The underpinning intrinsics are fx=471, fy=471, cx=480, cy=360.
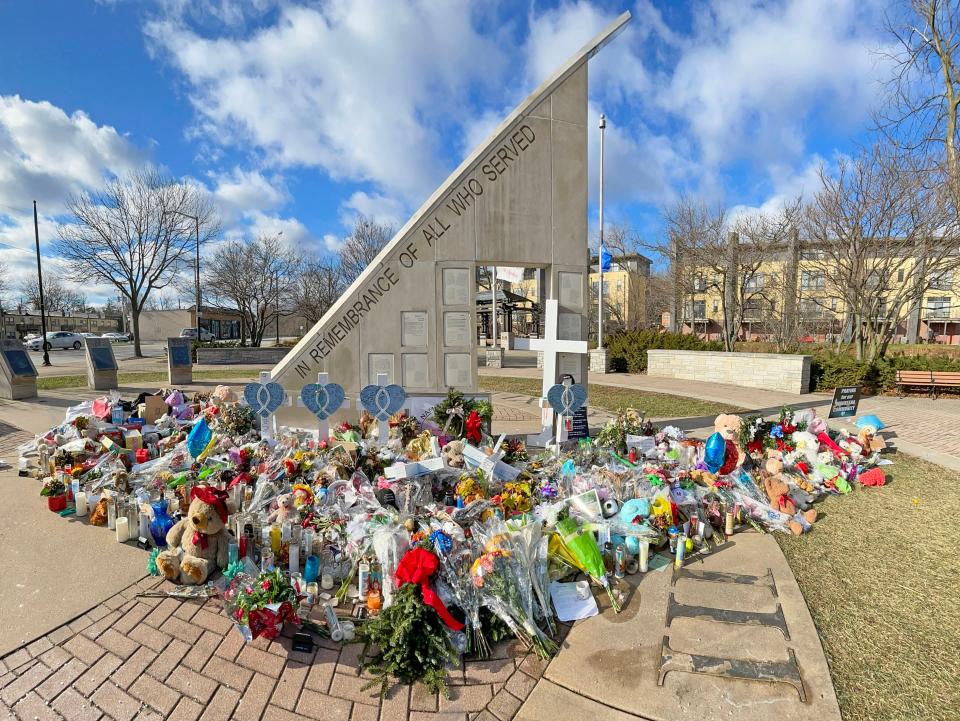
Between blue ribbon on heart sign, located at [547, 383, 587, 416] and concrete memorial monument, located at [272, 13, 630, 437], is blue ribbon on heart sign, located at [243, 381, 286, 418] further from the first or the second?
blue ribbon on heart sign, located at [547, 383, 587, 416]

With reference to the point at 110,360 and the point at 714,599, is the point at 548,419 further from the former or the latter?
the point at 110,360

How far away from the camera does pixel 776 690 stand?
8.55 feet

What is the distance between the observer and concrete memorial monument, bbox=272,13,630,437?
21.9ft

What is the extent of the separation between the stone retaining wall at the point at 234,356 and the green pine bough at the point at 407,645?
2539 centimetres

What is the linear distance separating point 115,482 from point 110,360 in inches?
464

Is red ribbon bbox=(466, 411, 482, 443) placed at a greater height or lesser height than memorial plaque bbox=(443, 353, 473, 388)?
lesser

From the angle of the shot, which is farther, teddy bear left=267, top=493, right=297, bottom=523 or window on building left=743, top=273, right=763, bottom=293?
window on building left=743, top=273, right=763, bottom=293

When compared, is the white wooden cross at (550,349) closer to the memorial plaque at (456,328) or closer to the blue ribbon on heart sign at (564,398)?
the blue ribbon on heart sign at (564,398)

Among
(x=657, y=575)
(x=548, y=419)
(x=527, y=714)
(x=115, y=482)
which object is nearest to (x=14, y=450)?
(x=115, y=482)

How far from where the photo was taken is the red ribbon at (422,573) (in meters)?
2.95

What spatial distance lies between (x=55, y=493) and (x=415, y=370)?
423cm

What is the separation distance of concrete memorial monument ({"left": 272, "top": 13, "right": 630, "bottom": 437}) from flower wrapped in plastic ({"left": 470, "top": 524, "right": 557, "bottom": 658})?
383 cm

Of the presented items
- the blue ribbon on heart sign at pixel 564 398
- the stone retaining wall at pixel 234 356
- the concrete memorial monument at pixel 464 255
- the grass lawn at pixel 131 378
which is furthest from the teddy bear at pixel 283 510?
the stone retaining wall at pixel 234 356

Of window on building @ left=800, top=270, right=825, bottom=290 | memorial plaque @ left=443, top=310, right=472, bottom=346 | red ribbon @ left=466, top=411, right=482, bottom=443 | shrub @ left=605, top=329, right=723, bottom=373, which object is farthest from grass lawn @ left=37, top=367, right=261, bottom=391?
window on building @ left=800, top=270, right=825, bottom=290
